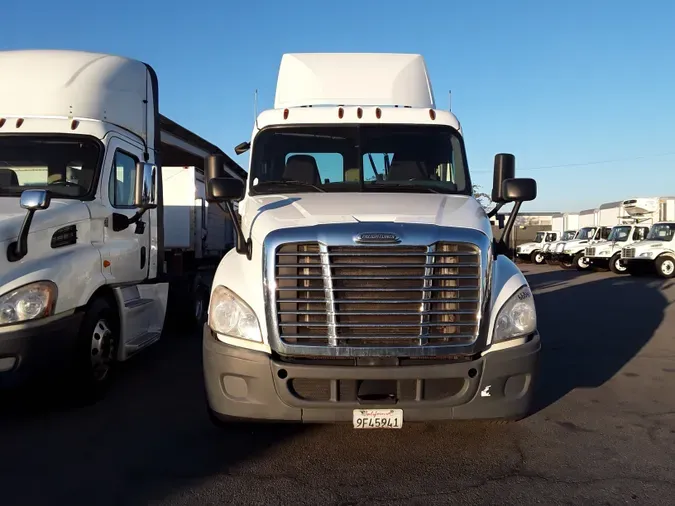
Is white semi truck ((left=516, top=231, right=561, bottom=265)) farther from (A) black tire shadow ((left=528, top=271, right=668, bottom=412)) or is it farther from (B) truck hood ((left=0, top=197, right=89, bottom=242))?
(B) truck hood ((left=0, top=197, right=89, bottom=242))

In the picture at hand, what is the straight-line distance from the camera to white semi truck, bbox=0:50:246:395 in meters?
4.55

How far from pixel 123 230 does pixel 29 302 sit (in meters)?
1.72

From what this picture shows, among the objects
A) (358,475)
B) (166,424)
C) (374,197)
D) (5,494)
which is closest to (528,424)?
(358,475)

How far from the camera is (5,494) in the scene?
12.2 ft

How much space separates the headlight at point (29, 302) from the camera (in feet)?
14.6

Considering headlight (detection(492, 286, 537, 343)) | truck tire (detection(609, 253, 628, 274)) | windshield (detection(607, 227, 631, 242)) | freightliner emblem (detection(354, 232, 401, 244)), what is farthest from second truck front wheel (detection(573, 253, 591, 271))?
Result: freightliner emblem (detection(354, 232, 401, 244))

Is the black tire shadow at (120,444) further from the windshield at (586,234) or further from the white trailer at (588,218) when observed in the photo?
the white trailer at (588,218)

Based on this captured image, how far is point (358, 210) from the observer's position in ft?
14.6

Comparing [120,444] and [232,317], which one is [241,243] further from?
[120,444]

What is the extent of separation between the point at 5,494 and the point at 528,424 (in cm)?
388

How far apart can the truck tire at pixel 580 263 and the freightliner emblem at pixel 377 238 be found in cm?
2466

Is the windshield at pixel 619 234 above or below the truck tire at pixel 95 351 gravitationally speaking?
above

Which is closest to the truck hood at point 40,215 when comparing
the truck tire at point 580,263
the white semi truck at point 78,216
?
the white semi truck at point 78,216

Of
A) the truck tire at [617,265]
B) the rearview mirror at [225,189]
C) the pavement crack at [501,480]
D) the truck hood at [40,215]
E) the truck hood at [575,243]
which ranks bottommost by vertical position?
the pavement crack at [501,480]
